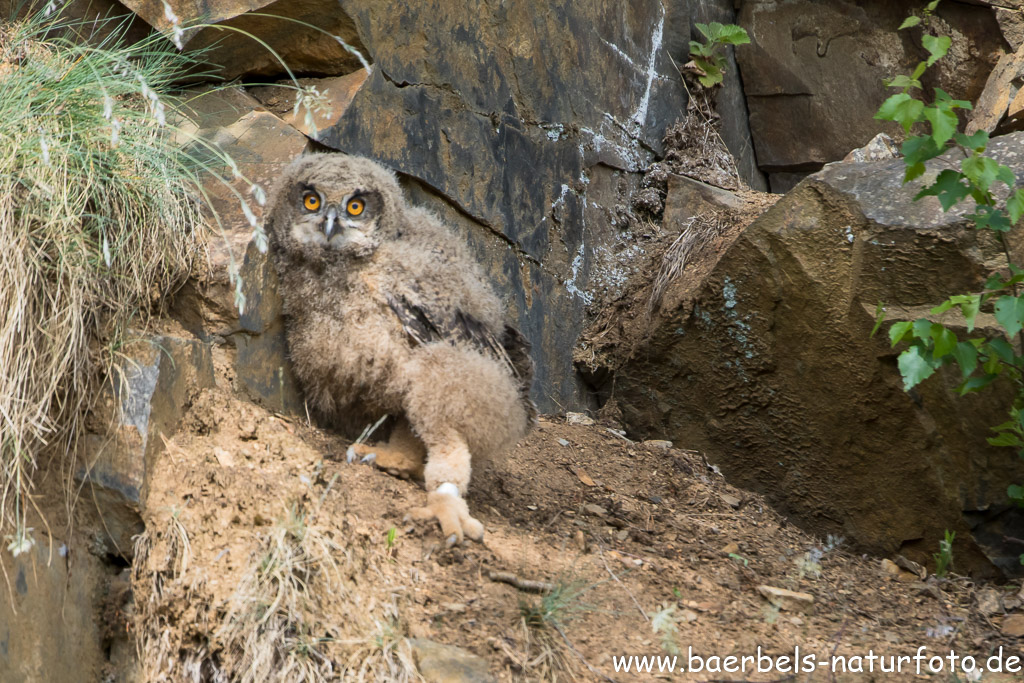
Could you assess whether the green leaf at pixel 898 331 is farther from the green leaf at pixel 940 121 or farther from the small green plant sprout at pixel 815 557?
the small green plant sprout at pixel 815 557

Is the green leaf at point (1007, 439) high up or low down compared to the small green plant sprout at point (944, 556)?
up

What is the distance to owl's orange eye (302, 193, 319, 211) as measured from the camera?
11.0 feet

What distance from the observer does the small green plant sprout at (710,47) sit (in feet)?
→ 22.6

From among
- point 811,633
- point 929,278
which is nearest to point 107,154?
point 811,633

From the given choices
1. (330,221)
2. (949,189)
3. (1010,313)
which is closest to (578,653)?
(330,221)

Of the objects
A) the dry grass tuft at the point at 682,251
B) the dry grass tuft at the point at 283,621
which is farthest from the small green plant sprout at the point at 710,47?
the dry grass tuft at the point at 283,621

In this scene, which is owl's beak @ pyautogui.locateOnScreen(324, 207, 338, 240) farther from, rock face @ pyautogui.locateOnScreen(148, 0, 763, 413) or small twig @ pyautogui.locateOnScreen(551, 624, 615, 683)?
small twig @ pyautogui.locateOnScreen(551, 624, 615, 683)

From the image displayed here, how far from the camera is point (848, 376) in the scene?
14.5 ft

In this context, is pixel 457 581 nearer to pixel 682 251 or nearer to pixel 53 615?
pixel 53 615

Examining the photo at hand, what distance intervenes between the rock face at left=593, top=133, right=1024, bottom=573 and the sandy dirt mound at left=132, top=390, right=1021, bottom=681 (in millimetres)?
384

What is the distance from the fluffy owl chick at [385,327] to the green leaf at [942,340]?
156cm

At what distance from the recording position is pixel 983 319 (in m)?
4.01

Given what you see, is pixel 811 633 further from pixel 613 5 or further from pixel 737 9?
pixel 737 9

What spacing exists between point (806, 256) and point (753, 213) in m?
1.42
